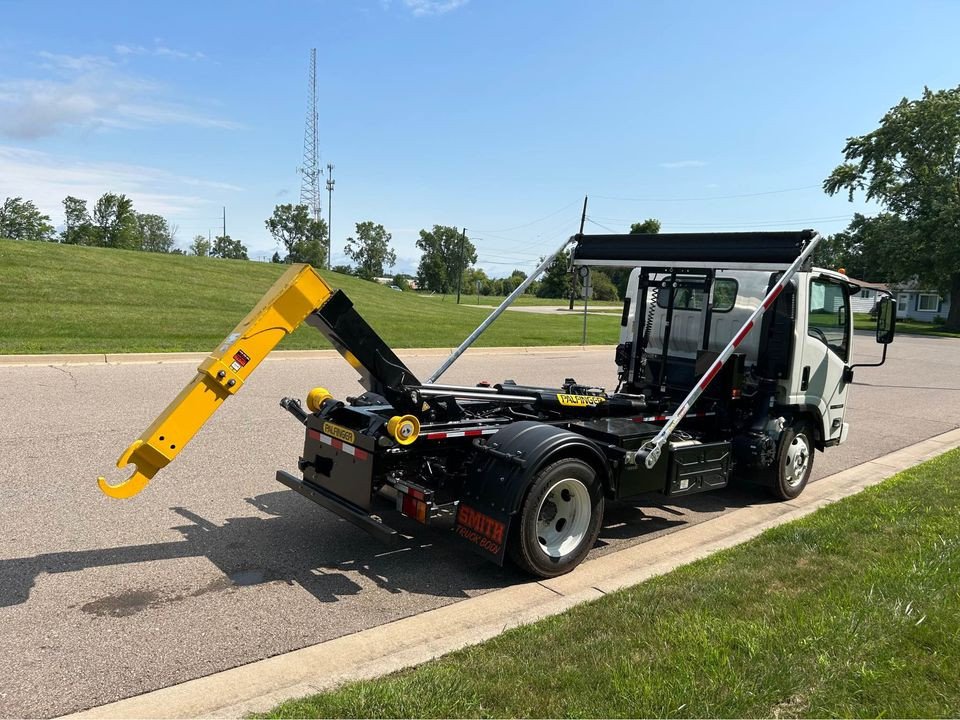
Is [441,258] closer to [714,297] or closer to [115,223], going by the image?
[115,223]

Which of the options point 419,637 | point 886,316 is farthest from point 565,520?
point 886,316

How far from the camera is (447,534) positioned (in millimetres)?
5617

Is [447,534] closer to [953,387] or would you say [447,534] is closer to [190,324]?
[953,387]

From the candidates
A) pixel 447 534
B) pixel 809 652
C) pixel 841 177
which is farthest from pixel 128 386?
pixel 841 177

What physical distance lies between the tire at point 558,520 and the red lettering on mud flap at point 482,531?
0.14 m

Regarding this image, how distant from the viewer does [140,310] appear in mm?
22625

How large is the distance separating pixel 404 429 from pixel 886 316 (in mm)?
5310

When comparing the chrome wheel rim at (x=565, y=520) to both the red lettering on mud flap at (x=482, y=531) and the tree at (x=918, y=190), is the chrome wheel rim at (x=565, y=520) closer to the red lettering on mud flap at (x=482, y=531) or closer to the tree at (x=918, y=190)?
the red lettering on mud flap at (x=482, y=531)

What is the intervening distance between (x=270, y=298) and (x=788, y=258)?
4097 mm

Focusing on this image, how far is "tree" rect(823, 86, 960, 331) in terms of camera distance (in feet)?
145

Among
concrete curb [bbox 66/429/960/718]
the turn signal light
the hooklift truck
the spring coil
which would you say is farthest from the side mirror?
the turn signal light

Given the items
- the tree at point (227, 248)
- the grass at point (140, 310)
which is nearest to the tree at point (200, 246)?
the tree at point (227, 248)

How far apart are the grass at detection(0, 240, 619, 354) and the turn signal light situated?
39.5 ft

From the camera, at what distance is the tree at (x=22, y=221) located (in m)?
75.8
